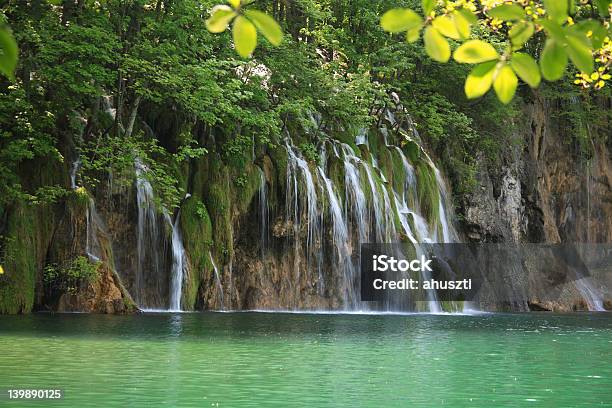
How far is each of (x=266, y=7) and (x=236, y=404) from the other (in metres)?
25.8

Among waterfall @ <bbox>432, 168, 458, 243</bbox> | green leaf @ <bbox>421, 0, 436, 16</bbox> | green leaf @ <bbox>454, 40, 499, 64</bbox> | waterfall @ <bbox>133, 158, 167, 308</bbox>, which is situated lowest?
green leaf @ <bbox>454, 40, 499, 64</bbox>

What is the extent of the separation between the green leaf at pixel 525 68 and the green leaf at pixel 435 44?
143 mm

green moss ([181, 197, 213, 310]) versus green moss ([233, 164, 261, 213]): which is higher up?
green moss ([233, 164, 261, 213])

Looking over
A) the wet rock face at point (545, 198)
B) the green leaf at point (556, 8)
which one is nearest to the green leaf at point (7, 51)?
the green leaf at point (556, 8)

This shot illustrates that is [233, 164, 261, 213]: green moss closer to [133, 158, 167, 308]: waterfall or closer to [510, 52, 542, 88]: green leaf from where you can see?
[133, 158, 167, 308]: waterfall

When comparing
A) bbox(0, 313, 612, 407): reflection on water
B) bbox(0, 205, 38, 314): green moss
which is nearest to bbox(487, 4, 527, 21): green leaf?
bbox(0, 313, 612, 407): reflection on water

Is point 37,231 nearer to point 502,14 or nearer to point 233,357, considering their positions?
point 233,357

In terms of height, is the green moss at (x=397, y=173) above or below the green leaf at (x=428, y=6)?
above

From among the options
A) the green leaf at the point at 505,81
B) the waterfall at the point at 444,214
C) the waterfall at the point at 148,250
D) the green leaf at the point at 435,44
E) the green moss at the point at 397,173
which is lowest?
the green leaf at the point at 505,81

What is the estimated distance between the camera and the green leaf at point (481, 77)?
181cm

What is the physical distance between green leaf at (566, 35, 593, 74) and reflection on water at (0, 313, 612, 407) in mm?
6671

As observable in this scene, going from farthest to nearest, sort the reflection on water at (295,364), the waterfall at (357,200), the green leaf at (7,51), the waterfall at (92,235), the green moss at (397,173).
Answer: the green moss at (397,173) < the waterfall at (357,200) < the waterfall at (92,235) < the reflection on water at (295,364) < the green leaf at (7,51)

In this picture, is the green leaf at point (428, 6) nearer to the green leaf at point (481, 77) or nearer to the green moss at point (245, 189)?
the green leaf at point (481, 77)

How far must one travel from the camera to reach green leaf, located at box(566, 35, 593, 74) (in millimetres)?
1717
